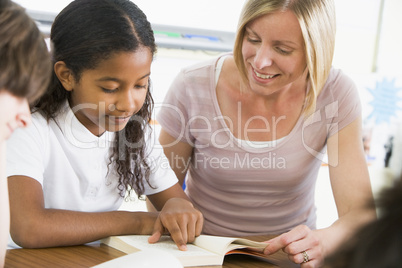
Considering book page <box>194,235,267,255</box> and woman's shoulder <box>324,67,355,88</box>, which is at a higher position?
woman's shoulder <box>324,67,355,88</box>

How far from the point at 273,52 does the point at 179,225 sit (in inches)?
19.7

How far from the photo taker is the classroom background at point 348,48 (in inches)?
96.9

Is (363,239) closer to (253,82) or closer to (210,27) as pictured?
(253,82)

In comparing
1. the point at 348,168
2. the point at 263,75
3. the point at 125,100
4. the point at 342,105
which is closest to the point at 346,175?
the point at 348,168

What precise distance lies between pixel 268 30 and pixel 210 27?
140 centimetres

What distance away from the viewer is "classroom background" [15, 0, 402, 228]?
2.46 m

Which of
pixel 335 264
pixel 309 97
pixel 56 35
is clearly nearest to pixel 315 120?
pixel 309 97

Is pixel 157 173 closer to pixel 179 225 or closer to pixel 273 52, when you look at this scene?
Result: pixel 179 225

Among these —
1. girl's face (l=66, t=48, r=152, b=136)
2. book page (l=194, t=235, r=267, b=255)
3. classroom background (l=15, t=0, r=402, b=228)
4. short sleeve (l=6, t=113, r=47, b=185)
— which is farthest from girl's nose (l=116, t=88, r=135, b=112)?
classroom background (l=15, t=0, r=402, b=228)

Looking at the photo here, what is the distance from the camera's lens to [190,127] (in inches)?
55.1

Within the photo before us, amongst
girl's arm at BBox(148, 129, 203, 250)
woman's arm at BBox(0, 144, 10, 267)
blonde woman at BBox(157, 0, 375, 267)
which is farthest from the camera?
blonde woman at BBox(157, 0, 375, 267)

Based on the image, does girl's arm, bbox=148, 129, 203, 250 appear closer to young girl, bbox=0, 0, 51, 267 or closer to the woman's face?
the woman's face

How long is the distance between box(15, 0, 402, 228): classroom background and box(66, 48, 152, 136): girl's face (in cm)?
138

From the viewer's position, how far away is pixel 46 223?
3.03 feet
